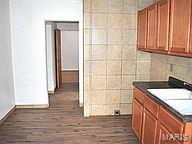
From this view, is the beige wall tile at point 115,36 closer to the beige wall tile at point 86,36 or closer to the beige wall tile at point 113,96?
the beige wall tile at point 86,36

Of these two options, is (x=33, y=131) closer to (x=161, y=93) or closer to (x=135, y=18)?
(x=161, y=93)

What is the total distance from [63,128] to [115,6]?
250 cm

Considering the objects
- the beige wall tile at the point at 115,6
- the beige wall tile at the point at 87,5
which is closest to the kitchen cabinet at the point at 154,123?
the beige wall tile at the point at 115,6

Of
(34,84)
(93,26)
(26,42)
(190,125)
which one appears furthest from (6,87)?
(190,125)

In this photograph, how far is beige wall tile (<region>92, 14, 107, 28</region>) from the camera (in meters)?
3.96

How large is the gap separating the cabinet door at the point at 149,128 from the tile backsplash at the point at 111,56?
4.94 ft

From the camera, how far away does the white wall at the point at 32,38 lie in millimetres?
4445

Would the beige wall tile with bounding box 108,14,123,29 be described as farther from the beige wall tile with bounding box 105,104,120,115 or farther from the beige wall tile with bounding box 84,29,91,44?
the beige wall tile with bounding box 105,104,120,115

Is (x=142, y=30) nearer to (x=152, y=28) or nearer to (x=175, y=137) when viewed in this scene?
(x=152, y=28)

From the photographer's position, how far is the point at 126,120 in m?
4.05

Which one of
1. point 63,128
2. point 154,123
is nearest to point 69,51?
point 63,128

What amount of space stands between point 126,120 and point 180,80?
153cm

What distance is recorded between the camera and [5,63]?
163 inches

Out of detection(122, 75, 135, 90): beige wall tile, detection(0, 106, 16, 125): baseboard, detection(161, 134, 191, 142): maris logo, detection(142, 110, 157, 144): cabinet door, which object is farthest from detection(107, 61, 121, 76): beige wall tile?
detection(0, 106, 16, 125): baseboard
